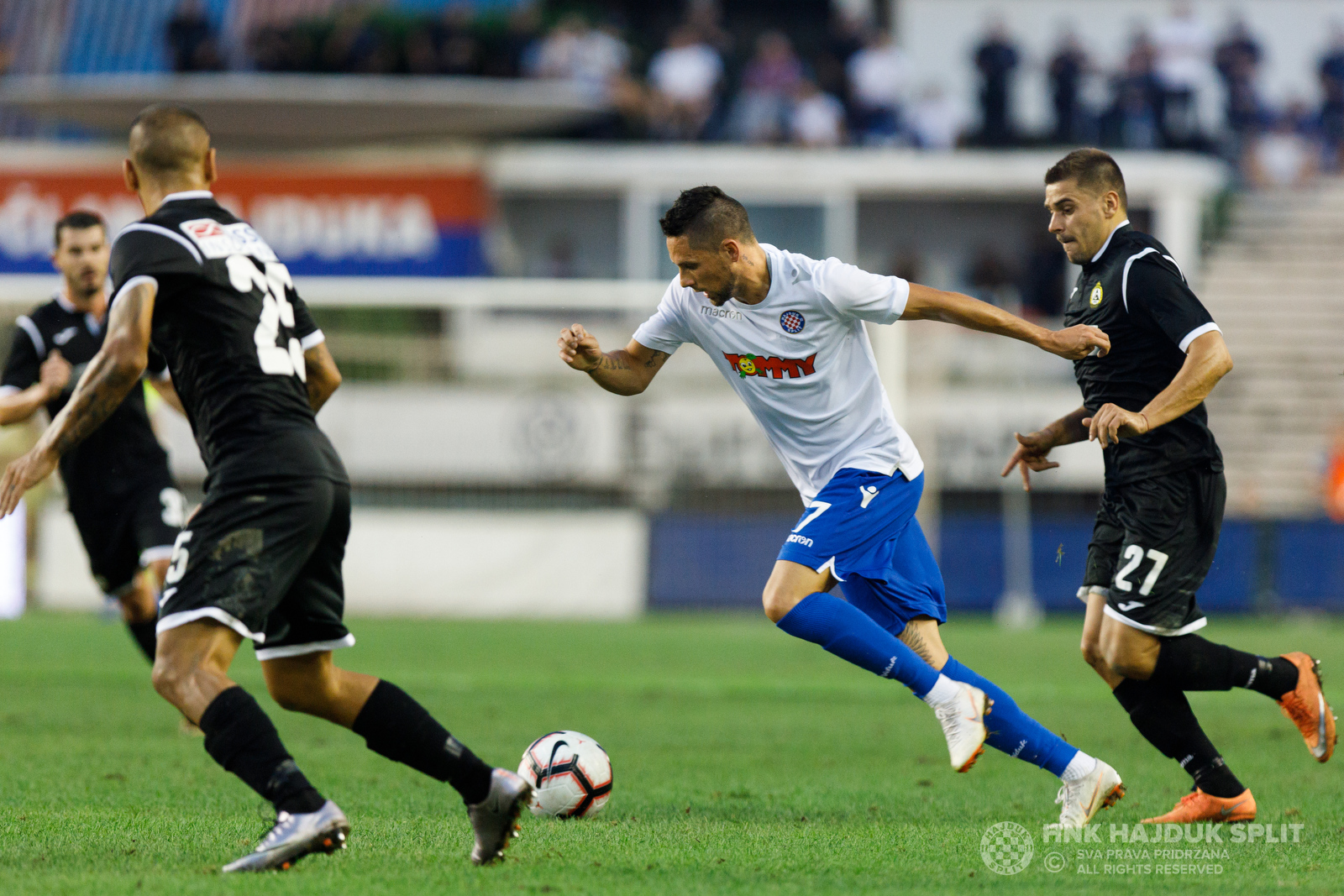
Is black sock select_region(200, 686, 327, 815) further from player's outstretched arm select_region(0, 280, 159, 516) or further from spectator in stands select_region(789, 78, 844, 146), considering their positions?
spectator in stands select_region(789, 78, 844, 146)

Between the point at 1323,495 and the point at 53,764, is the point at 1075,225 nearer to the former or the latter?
the point at 53,764

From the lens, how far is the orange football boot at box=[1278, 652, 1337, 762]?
626cm

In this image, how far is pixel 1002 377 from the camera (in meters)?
19.9

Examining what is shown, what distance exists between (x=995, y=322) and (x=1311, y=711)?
83.2 inches

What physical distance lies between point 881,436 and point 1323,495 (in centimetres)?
1647

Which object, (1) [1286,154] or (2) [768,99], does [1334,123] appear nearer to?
(1) [1286,154]

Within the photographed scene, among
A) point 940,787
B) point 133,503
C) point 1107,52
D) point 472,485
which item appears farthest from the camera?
point 1107,52

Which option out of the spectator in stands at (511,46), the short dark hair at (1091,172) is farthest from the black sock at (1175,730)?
the spectator in stands at (511,46)

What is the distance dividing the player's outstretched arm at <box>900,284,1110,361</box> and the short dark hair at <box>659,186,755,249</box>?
0.70m

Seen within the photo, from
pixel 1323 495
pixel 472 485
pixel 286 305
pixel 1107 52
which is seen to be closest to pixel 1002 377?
pixel 1323 495

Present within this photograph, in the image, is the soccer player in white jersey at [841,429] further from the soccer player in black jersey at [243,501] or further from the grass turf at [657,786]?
the soccer player in black jersey at [243,501]

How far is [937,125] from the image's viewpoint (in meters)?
26.2

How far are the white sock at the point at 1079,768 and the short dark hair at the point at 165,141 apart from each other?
3.68 meters

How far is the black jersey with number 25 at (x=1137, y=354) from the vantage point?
239 inches
